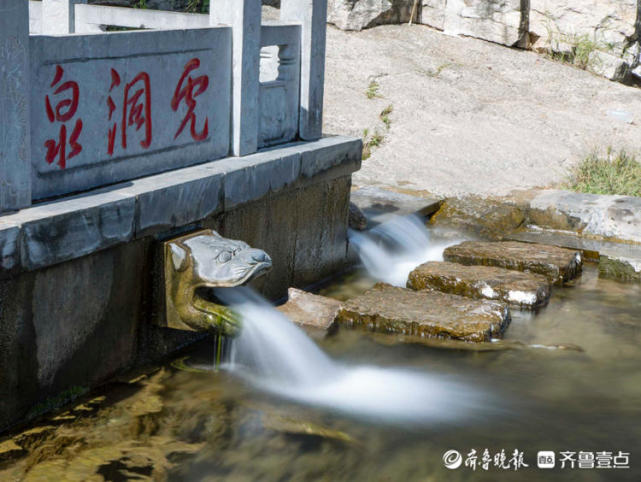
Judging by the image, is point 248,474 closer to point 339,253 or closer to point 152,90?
point 152,90

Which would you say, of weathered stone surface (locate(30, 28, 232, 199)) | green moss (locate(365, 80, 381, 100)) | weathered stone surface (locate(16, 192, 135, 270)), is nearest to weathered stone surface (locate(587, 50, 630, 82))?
green moss (locate(365, 80, 381, 100))

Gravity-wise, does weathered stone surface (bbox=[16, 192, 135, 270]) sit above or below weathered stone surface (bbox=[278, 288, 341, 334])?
above

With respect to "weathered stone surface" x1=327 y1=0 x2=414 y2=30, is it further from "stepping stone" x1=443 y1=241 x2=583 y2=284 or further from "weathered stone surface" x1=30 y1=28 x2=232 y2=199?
"weathered stone surface" x1=30 y1=28 x2=232 y2=199

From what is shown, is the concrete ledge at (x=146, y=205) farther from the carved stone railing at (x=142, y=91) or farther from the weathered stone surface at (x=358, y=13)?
the weathered stone surface at (x=358, y=13)

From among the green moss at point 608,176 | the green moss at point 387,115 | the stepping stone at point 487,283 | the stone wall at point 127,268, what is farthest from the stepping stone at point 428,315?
the green moss at point 387,115

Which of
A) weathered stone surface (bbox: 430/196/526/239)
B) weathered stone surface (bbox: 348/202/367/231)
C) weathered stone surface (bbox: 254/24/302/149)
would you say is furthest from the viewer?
weathered stone surface (bbox: 430/196/526/239)

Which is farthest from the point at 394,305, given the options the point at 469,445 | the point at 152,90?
the point at 152,90

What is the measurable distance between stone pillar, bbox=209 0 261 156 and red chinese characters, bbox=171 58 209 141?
0.28m

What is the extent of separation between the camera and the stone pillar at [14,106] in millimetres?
4023

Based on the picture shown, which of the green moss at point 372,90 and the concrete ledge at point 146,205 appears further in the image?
the green moss at point 372,90

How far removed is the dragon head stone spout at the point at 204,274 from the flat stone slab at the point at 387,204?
3.04m

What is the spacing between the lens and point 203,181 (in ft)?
17.0

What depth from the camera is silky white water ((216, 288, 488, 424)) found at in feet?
15.6

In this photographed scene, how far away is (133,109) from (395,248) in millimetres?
3214
